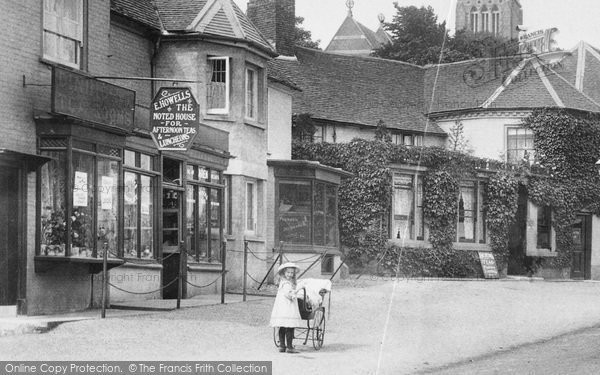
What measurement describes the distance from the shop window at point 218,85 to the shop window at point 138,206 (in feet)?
16.6

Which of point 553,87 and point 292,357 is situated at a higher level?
point 553,87

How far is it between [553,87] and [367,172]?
408 inches

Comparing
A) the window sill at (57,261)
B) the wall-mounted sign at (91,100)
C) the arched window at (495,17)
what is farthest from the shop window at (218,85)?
the arched window at (495,17)

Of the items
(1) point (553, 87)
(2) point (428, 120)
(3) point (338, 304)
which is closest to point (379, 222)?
(2) point (428, 120)

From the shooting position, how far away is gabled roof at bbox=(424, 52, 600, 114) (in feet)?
133

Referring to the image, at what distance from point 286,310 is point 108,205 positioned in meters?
6.35

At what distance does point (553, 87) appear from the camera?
41.4 m

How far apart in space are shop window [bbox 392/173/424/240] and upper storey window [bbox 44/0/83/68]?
18.9 m

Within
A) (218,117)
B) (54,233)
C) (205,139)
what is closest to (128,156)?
(54,233)

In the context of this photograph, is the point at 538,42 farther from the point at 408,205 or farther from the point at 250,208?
the point at 250,208

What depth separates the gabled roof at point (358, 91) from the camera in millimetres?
39219

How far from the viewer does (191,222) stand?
23719 mm

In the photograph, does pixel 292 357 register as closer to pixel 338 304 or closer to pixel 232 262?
pixel 338 304

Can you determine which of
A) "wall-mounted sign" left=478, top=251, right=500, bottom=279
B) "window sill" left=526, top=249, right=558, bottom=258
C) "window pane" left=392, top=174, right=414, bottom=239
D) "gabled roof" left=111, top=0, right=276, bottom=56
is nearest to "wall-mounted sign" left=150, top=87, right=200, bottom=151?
"gabled roof" left=111, top=0, right=276, bottom=56
